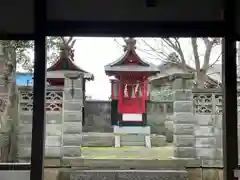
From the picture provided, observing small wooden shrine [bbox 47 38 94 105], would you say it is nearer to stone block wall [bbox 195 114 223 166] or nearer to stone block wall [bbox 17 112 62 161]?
stone block wall [bbox 17 112 62 161]

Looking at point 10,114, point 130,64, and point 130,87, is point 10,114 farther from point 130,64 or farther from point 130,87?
point 130,87

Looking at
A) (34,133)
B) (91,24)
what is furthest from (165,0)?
(34,133)

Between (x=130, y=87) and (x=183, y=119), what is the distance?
3898mm

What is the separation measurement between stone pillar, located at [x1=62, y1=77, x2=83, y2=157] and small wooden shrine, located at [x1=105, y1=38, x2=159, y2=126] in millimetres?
3162

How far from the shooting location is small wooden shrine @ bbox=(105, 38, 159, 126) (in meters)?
9.84

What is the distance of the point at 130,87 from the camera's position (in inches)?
406

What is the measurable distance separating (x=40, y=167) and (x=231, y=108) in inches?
50.3

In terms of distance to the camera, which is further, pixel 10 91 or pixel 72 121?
pixel 72 121

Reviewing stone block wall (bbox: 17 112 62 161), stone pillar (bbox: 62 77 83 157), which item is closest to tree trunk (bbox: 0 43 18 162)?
stone block wall (bbox: 17 112 62 161)

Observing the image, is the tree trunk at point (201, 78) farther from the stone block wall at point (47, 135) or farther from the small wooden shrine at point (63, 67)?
the stone block wall at point (47, 135)

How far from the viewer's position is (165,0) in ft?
7.04

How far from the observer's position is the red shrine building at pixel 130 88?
9852 millimetres

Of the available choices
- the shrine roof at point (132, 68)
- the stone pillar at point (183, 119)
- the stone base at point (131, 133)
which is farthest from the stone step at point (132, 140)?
the stone pillar at point (183, 119)

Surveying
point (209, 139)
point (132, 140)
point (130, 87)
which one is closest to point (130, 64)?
point (130, 87)
